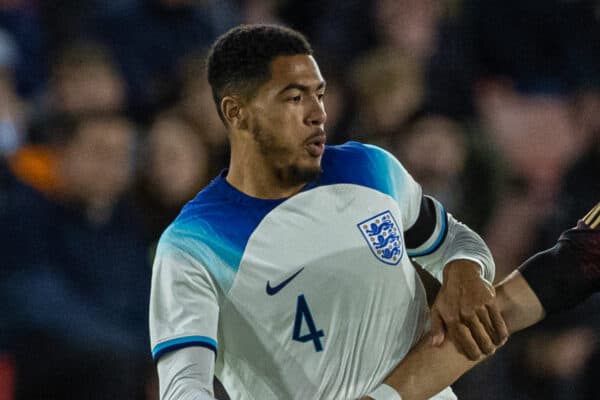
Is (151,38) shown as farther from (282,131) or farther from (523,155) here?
(282,131)

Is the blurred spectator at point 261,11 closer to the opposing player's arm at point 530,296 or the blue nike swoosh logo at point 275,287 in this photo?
the opposing player's arm at point 530,296

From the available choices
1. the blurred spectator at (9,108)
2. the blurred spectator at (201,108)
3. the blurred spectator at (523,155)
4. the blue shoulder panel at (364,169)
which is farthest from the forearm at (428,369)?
the blurred spectator at (523,155)

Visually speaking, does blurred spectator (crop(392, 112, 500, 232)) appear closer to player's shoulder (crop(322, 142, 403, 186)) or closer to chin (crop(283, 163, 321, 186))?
player's shoulder (crop(322, 142, 403, 186))

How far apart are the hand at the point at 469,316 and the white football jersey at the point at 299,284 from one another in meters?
0.14

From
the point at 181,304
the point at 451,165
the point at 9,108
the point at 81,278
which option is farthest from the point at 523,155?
the point at 181,304

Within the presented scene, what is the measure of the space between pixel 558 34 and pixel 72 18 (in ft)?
9.23

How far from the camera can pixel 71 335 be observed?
504 centimetres

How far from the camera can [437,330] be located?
3.22 metres

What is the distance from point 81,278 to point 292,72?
2259 mm

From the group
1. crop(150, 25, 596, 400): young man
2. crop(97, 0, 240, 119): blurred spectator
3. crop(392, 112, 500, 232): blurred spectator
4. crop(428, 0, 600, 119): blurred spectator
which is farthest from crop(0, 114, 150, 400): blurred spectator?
crop(428, 0, 600, 119): blurred spectator

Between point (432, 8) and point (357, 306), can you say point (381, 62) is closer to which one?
point (432, 8)

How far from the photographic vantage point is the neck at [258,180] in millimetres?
3332

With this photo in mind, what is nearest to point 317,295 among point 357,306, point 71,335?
point 357,306

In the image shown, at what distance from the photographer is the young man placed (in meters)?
3.19
